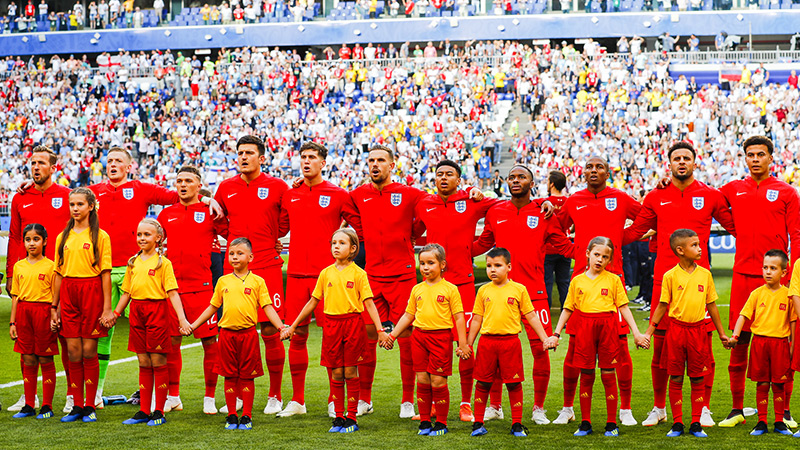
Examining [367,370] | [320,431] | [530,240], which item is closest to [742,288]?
[530,240]

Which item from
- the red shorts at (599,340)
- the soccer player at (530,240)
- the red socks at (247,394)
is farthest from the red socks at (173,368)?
the red shorts at (599,340)

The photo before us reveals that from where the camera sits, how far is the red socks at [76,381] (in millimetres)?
7277

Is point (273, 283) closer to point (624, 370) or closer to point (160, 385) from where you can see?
point (160, 385)

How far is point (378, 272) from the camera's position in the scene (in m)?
7.53

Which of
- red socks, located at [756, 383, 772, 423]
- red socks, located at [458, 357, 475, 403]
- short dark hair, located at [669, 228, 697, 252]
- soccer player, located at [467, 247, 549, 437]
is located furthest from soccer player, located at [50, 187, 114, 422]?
red socks, located at [756, 383, 772, 423]

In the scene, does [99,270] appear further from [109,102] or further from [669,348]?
[109,102]

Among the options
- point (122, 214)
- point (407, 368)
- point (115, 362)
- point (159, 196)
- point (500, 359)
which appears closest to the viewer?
point (500, 359)

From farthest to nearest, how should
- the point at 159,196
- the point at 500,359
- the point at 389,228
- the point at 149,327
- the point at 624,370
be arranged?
the point at 159,196 → the point at 389,228 → the point at 149,327 → the point at 624,370 → the point at 500,359

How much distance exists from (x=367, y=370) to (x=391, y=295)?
648mm

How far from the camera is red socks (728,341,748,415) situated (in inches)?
278

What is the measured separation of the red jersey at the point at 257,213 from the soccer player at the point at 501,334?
6.53 ft

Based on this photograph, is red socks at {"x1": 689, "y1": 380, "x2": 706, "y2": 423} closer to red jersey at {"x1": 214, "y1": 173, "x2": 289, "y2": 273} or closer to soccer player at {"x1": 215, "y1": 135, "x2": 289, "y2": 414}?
soccer player at {"x1": 215, "y1": 135, "x2": 289, "y2": 414}

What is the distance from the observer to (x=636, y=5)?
117ft

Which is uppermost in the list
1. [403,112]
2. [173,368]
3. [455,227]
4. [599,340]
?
[403,112]
